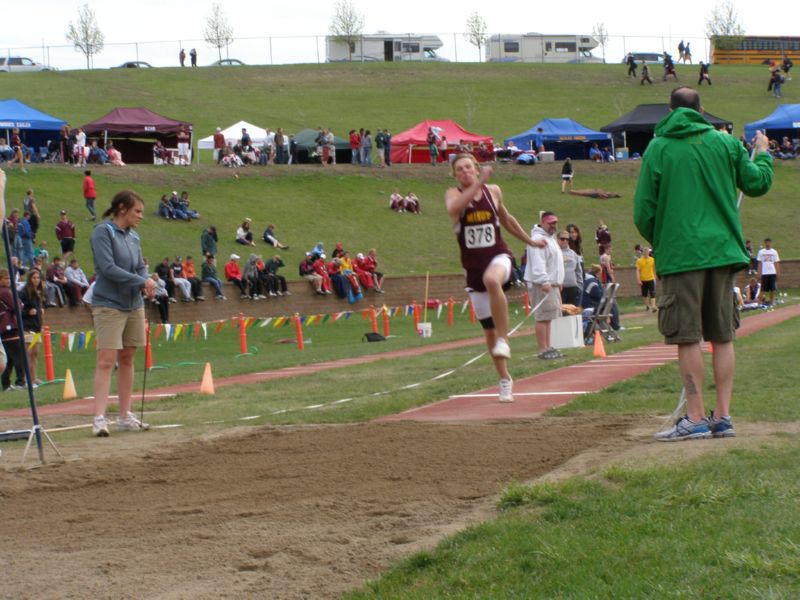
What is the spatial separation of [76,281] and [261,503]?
24.7m

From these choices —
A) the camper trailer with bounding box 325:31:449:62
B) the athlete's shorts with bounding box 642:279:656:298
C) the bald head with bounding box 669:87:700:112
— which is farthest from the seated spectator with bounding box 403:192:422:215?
the camper trailer with bounding box 325:31:449:62

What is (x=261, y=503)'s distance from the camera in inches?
260

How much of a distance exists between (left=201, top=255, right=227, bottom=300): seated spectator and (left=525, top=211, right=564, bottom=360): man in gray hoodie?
17371mm

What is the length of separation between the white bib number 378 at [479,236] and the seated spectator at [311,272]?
2607cm

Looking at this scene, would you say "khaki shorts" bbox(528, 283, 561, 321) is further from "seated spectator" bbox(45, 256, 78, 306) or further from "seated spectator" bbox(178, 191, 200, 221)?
"seated spectator" bbox(178, 191, 200, 221)

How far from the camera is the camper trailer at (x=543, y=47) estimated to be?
4067 inches

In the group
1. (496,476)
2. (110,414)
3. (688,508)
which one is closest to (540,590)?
(688,508)

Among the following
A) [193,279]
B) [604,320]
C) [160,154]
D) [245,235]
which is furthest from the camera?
[160,154]

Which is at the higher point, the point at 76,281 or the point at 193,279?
the point at 76,281

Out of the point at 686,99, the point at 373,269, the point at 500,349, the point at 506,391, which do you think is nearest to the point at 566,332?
the point at 506,391

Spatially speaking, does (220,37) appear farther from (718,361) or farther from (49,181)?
(718,361)

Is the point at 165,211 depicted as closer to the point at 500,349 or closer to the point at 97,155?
the point at 97,155

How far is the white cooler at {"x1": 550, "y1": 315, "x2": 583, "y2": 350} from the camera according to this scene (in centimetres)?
1911

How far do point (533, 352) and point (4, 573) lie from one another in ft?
45.0
